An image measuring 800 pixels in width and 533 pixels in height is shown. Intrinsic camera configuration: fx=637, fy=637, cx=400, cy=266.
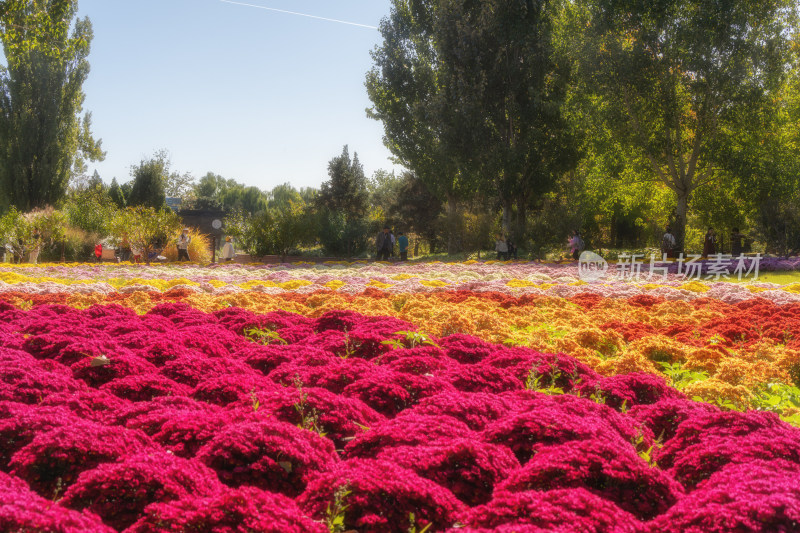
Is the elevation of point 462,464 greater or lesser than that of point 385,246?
lesser

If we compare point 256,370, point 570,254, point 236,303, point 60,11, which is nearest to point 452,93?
point 570,254

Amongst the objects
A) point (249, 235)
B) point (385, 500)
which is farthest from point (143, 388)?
point (249, 235)

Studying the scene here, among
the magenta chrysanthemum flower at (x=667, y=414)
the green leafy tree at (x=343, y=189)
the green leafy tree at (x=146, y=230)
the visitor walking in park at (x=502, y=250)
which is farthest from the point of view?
the green leafy tree at (x=343, y=189)

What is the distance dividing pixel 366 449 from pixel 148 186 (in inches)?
2390

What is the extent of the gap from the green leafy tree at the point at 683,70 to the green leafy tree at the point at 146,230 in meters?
17.5

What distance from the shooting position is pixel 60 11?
17.0 m

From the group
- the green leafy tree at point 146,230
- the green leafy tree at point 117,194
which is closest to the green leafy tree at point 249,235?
the green leafy tree at point 146,230

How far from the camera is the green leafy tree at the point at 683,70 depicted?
23125 mm

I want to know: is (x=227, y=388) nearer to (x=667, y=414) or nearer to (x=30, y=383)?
(x=30, y=383)

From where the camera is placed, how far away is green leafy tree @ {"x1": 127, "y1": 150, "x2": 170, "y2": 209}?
58156mm

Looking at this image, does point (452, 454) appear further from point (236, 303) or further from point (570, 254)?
point (570, 254)

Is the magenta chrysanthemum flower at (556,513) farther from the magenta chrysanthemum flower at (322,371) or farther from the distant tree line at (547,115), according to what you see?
the distant tree line at (547,115)

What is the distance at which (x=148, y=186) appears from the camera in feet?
191

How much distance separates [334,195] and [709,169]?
31.4m
